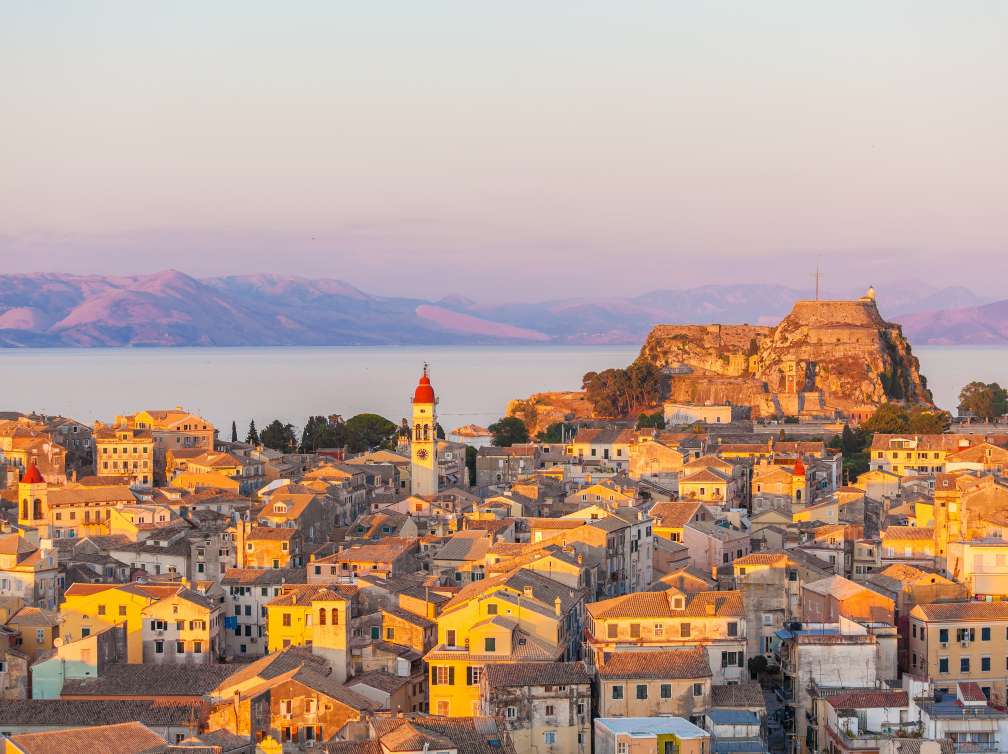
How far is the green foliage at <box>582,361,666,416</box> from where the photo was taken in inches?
3730

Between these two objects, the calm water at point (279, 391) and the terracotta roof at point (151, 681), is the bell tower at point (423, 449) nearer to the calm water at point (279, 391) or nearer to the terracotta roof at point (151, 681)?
the terracotta roof at point (151, 681)

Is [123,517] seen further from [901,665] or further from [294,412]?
[294,412]

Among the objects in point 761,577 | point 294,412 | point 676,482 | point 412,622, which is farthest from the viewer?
point 294,412

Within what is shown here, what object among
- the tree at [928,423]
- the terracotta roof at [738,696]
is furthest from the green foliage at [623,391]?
the terracotta roof at [738,696]

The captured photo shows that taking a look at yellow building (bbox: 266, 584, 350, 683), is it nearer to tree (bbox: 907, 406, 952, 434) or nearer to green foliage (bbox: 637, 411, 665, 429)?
tree (bbox: 907, 406, 952, 434)

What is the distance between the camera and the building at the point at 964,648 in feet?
86.5

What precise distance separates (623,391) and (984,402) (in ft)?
69.4

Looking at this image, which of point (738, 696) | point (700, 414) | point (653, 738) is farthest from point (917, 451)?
point (653, 738)

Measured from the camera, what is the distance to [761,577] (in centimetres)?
3056

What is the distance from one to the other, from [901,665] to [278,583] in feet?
44.1

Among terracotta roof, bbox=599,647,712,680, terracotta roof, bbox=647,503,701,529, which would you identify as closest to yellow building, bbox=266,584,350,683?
terracotta roof, bbox=599,647,712,680

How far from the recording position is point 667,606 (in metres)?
26.7

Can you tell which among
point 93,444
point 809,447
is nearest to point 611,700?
point 809,447

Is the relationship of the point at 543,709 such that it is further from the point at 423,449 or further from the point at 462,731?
the point at 423,449
